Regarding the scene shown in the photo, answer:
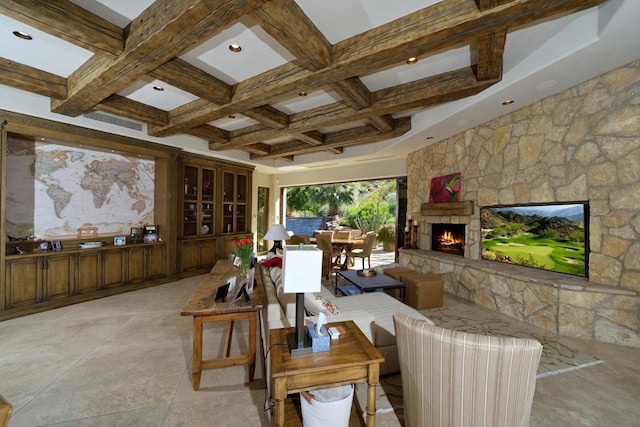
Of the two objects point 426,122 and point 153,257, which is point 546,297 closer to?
point 426,122

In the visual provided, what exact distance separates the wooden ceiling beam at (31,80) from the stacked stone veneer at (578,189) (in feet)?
19.0

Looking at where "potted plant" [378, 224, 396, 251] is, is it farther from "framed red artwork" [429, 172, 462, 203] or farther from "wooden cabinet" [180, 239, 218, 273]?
"wooden cabinet" [180, 239, 218, 273]

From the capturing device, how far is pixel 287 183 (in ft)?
28.4

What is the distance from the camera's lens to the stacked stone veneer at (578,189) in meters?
2.56

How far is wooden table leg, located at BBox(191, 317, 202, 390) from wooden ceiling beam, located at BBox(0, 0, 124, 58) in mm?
2418

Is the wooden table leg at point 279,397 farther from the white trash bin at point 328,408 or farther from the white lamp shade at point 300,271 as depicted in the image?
the white lamp shade at point 300,271

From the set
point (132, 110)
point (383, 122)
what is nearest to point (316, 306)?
point (383, 122)

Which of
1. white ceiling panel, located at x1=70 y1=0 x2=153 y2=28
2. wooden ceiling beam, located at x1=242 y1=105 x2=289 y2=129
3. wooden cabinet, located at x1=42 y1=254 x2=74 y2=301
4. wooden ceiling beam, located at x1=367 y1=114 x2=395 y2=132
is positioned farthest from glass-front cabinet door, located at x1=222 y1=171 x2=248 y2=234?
white ceiling panel, located at x1=70 y1=0 x2=153 y2=28

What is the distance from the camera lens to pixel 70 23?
1.98 meters

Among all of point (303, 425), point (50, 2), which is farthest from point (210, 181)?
point (303, 425)

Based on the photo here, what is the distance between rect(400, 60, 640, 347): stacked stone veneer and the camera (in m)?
2.56

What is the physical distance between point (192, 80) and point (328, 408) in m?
3.21

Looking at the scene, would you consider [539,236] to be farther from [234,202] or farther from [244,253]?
[234,202]

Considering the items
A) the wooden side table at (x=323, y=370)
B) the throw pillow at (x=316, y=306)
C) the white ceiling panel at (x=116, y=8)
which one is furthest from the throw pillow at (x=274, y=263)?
the white ceiling panel at (x=116, y=8)
